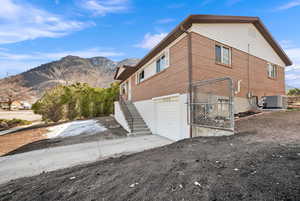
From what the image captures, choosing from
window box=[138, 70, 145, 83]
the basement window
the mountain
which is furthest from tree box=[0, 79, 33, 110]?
the basement window

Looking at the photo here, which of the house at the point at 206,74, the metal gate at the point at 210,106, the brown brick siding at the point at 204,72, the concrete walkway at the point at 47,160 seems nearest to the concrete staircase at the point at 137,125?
the house at the point at 206,74

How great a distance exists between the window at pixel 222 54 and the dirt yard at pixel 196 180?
5.01 metres

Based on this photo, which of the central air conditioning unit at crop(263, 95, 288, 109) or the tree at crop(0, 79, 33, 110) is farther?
the tree at crop(0, 79, 33, 110)

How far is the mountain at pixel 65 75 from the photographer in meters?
38.7

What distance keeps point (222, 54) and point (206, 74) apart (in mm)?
1877

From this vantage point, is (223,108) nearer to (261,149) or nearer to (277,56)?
(261,149)

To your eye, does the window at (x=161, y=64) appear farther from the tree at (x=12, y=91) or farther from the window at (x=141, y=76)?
the tree at (x=12, y=91)

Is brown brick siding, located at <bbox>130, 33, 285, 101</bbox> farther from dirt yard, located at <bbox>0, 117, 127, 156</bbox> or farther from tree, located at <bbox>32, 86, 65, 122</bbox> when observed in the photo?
tree, located at <bbox>32, 86, 65, 122</bbox>

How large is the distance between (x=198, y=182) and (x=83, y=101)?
18.4 m

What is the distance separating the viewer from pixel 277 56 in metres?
11.1

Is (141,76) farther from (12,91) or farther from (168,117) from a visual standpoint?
(12,91)

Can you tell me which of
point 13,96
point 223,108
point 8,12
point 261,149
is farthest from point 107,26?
point 13,96

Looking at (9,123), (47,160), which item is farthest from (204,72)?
(9,123)

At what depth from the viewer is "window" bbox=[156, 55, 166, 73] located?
8273mm
